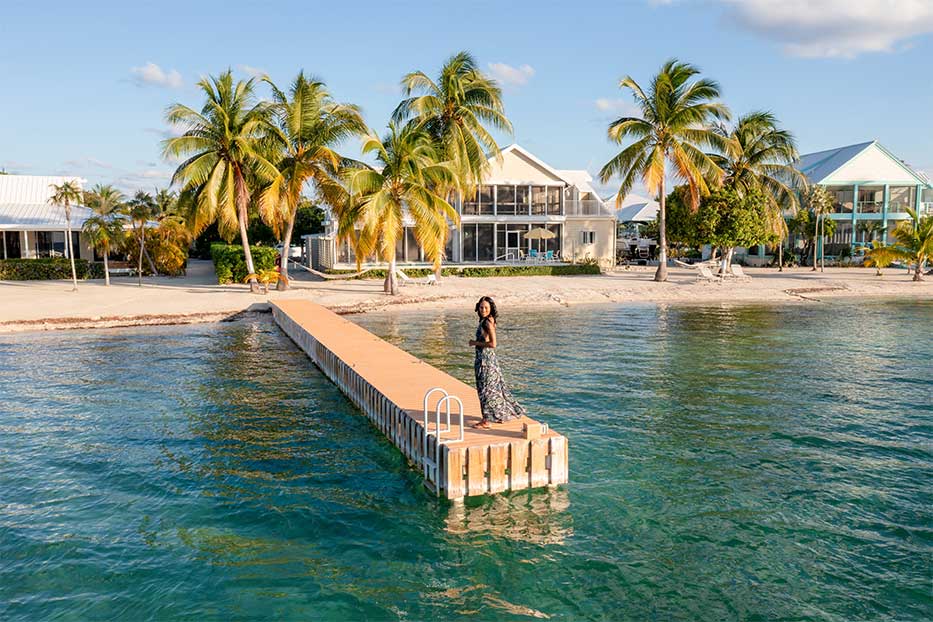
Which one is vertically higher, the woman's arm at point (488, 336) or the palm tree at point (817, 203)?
the palm tree at point (817, 203)

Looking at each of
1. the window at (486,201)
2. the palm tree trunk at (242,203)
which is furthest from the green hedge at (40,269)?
the window at (486,201)

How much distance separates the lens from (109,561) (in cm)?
757

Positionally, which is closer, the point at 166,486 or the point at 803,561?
the point at 803,561

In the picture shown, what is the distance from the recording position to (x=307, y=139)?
1236 inches

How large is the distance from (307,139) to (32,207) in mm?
24289

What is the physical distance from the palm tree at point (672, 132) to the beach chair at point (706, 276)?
330 cm

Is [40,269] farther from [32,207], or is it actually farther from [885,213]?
[885,213]

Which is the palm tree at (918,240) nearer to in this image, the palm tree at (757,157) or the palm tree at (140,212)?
the palm tree at (757,157)

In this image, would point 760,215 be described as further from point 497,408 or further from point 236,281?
point 497,408

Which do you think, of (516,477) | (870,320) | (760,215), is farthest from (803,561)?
(760,215)

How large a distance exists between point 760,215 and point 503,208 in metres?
15.9

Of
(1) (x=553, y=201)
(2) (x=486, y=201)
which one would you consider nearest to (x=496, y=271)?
(2) (x=486, y=201)

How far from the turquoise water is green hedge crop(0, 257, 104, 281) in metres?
25.4

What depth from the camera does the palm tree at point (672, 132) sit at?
35.9m
